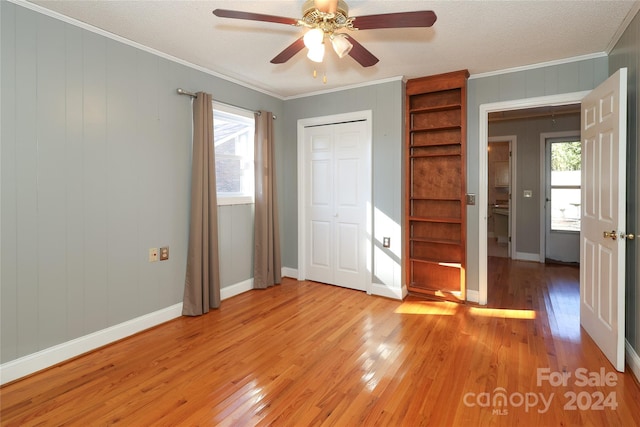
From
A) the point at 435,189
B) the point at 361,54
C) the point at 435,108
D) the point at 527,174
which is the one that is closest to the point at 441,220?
the point at 435,189

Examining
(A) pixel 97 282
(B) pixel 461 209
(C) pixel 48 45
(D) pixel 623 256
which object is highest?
(C) pixel 48 45

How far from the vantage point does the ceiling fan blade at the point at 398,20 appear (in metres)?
1.73

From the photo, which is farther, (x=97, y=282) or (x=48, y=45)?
(x=97, y=282)

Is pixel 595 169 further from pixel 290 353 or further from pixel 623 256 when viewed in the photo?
pixel 290 353

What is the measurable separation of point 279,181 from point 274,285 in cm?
144

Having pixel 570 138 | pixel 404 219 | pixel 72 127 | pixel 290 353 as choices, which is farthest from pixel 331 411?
pixel 570 138

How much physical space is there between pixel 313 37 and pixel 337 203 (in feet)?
8.51

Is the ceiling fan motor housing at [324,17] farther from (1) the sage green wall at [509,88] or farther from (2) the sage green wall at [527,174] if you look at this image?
(2) the sage green wall at [527,174]

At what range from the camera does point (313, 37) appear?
196 centimetres

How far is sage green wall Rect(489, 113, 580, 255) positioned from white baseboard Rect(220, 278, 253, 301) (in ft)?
15.9

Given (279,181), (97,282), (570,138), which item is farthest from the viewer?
(570,138)

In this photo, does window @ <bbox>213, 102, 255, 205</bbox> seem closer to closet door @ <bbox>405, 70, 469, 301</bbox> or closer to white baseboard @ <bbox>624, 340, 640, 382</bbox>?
closet door @ <bbox>405, 70, 469, 301</bbox>

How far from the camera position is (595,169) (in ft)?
8.96

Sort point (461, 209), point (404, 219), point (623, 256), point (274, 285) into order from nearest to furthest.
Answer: point (623, 256)
point (461, 209)
point (404, 219)
point (274, 285)
